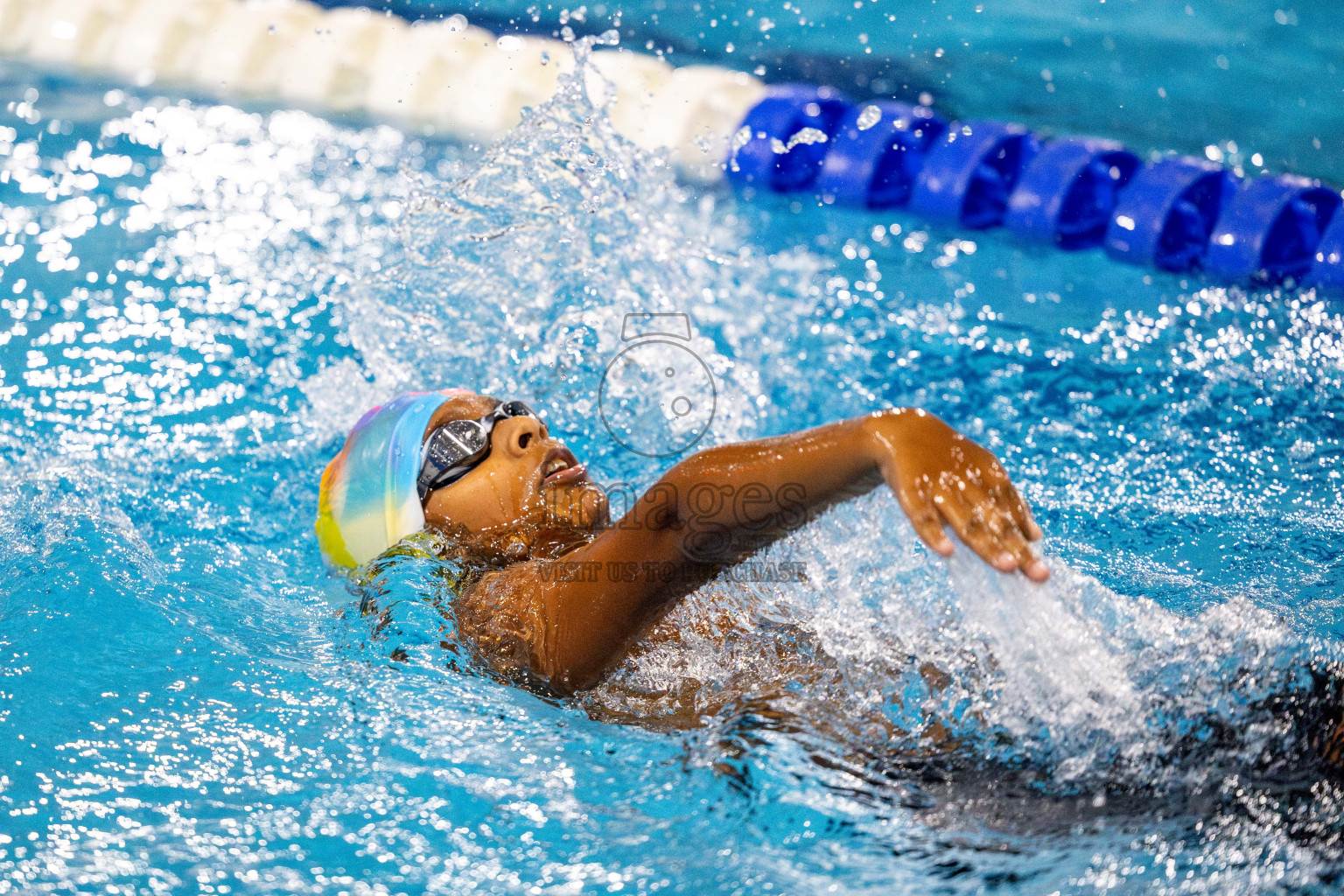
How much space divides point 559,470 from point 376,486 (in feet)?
1.27

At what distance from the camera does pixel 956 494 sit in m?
1.51

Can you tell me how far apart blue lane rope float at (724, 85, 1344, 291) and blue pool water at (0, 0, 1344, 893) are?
154 mm

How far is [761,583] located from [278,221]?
10.3 feet

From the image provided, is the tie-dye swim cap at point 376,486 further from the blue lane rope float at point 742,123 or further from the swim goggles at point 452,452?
the blue lane rope float at point 742,123

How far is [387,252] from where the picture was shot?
14.5ft

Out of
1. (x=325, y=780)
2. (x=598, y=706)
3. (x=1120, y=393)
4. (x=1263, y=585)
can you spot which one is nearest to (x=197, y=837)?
(x=325, y=780)

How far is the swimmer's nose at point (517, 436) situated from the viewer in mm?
2379

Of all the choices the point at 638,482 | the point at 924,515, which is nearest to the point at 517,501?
the point at 638,482

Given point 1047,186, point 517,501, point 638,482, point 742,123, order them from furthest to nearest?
point 742,123, point 1047,186, point 638,482, point 517,501

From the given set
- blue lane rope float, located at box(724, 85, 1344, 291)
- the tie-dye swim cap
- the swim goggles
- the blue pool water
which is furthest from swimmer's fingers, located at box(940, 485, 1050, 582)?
blue lane rope float, located at box(724, 85, 1344, 291)

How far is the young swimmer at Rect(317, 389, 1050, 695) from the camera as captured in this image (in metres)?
1.54

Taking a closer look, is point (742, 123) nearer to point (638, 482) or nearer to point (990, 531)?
point (638, 482)

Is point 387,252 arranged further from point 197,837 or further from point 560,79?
point 197,837

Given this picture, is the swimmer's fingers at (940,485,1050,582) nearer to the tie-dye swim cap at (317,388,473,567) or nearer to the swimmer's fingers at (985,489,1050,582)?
the swimmer's fingers at (985,489,1050,582)
